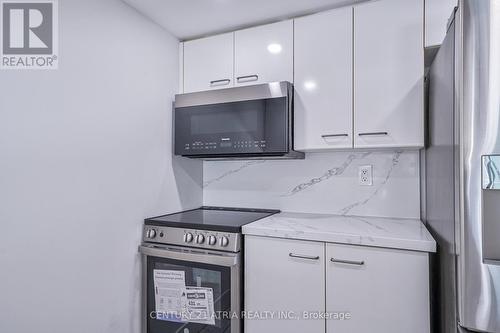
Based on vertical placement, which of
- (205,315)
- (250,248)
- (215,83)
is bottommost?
(205,315)

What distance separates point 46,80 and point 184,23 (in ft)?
3.08

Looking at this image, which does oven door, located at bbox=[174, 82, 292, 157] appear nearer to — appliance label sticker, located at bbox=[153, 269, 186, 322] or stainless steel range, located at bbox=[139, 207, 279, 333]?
stainless steel range, located at bbox=[139, 207, 279, 333]

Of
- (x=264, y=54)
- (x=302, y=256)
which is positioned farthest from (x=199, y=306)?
(x=264, y=54)

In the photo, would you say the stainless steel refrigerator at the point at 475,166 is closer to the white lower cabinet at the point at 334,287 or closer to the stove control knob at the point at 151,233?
the white lower cabinet at the point at 334,287

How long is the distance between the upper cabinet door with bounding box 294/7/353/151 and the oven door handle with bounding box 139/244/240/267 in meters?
0.75

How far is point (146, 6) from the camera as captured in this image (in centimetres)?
162

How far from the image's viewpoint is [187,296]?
1584 millimetres

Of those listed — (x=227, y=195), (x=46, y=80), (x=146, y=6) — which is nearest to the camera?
(x=46, y=80)

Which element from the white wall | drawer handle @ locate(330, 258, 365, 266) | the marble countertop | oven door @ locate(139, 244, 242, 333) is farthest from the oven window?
drawer handle @ locate(330, 258, 365, 266)

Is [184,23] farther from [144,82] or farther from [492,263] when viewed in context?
[492,263]

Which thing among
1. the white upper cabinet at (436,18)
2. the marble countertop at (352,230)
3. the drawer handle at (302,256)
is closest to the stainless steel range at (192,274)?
the marble countertop at (352,230)

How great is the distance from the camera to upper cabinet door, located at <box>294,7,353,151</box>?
1579mm

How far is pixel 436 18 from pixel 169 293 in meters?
2.04

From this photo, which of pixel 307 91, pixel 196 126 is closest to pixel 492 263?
pixel 307 91
